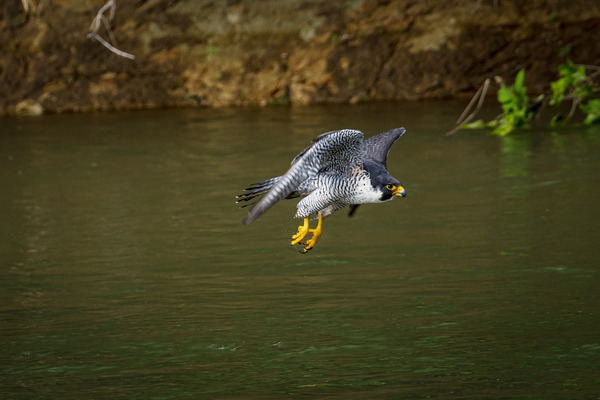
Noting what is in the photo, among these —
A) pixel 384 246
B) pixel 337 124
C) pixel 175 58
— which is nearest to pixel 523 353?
pixel 384 246

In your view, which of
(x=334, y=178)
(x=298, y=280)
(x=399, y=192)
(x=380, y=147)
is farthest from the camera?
(x=298, y=280)

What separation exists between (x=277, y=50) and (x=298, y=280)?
8157 mm

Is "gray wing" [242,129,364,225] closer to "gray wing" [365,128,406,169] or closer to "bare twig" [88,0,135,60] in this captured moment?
"gray wing" [365,128,406,169]

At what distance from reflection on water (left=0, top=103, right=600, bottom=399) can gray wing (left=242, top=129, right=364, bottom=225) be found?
3.36 feet

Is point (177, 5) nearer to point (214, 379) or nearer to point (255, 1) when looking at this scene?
point (255, 1)

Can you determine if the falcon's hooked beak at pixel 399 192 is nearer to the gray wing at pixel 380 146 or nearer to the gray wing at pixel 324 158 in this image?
the gray wing at pixel 324 158

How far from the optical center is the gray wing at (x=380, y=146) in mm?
5645

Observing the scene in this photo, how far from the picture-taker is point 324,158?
5277 mm

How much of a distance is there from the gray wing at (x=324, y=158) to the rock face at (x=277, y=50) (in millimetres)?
8945

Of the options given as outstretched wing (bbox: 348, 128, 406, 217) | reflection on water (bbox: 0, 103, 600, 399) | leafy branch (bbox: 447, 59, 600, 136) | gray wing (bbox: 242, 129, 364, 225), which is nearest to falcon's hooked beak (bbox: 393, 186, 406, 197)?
gray wing (bbox: 242, 129, 364, 225)

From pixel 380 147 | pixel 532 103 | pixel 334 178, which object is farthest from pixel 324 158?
pixel 532 103

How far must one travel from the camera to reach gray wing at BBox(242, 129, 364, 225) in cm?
498

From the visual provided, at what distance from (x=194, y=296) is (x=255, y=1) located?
8661 millimetres

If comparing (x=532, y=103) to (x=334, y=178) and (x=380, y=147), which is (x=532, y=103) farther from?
(x=334, y=178)
